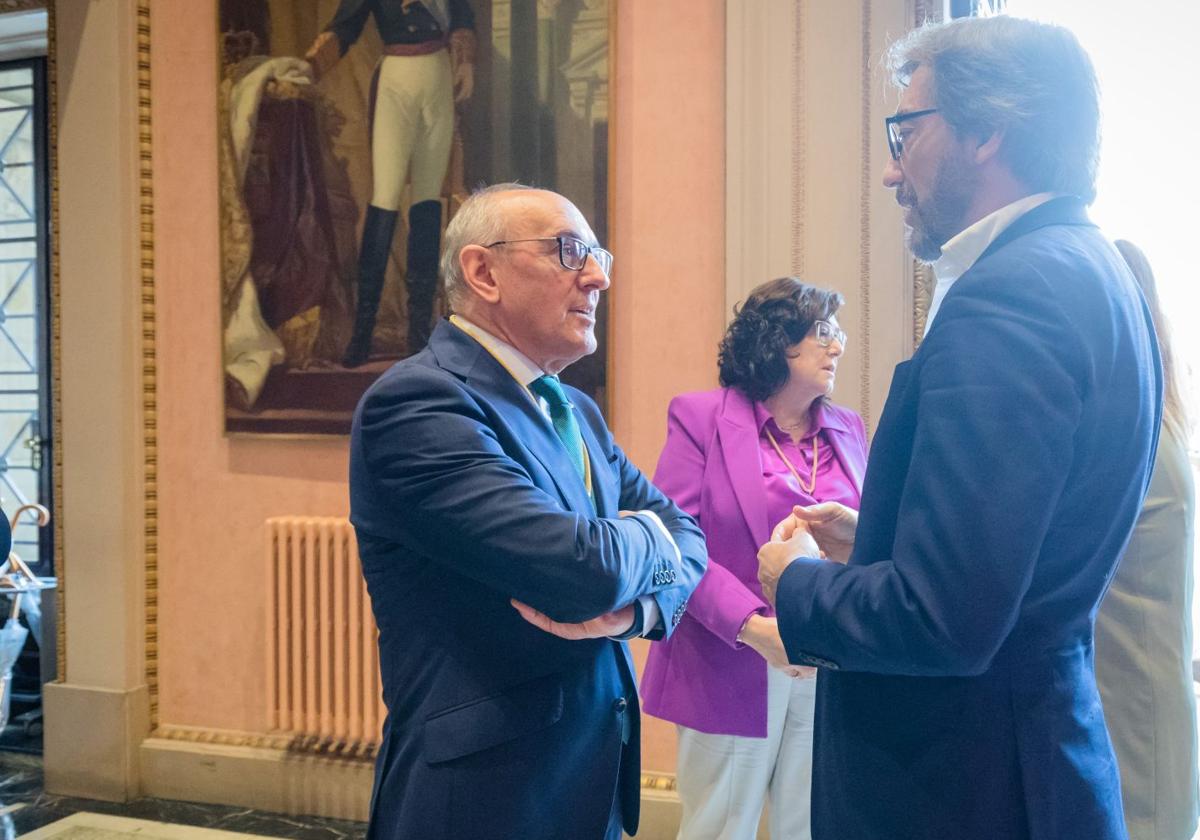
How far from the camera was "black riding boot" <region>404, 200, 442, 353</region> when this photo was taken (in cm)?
400

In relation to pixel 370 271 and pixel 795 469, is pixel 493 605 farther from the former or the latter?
pixel 370 271

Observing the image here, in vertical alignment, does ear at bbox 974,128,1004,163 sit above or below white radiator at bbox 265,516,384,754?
above

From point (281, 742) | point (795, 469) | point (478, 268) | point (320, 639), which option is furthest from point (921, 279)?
point (281, 742)

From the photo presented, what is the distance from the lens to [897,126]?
154 cm

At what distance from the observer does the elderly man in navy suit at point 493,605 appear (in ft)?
5.35

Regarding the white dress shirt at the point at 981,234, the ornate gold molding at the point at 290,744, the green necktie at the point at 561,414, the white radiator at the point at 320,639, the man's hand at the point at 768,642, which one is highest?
the white dress shirt at the point at 981,234

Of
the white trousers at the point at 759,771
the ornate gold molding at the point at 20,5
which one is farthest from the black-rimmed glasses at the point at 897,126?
the ornate gold molding at the point at 20,5

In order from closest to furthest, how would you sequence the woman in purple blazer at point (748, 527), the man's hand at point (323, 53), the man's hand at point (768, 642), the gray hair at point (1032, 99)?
the gray hair at point (1032, 99) < the man's hand at point (768, 642) < the woman in purple blazer at point (748, 527) < the man's hand at point (323, 53)

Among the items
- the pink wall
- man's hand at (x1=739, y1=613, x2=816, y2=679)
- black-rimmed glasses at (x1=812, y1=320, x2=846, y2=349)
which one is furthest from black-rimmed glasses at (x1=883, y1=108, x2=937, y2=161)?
the pink wall

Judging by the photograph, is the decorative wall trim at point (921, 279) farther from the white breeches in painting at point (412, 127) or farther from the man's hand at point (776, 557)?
the man's hand at point (776, 557)

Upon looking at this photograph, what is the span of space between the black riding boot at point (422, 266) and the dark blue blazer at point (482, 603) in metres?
2.22

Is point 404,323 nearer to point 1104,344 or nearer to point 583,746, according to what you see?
point 583,746

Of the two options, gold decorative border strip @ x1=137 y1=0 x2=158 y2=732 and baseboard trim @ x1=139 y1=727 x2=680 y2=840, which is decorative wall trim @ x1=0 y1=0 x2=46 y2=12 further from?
baseboard trim @ x1=139 y1=727 x2=680 y2=840

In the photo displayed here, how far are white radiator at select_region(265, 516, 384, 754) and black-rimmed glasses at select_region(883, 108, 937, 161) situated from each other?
293cm
